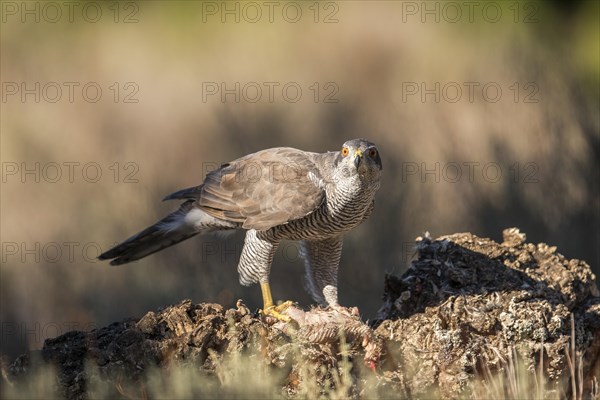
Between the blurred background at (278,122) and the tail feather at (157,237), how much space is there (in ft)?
7.28

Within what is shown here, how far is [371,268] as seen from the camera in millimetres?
10109

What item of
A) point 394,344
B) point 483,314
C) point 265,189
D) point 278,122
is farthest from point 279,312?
point 278,122

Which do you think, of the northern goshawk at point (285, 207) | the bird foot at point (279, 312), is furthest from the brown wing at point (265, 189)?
the bird foot at point (279, 312)

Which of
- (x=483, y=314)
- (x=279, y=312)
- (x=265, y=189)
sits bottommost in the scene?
(x=483, y=314)

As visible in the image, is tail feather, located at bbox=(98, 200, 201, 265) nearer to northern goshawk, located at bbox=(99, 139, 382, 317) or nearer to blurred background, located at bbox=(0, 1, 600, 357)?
northern goshawk, located at bbox=(99, 139, 382, 317)

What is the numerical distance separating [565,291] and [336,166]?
184 cm

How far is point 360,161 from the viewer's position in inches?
240

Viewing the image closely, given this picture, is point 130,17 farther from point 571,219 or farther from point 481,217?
point 571,219

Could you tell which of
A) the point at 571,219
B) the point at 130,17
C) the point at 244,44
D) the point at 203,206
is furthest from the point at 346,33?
the point at 203,206

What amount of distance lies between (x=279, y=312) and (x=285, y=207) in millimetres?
790

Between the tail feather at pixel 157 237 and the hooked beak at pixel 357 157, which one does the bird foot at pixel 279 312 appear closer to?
the hooked beak at pixel 357 157

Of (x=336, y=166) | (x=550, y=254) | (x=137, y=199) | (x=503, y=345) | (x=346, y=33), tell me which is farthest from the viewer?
(x=346, y=33)

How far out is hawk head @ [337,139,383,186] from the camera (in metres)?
6.10

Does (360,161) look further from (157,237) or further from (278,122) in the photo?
(278,122)
